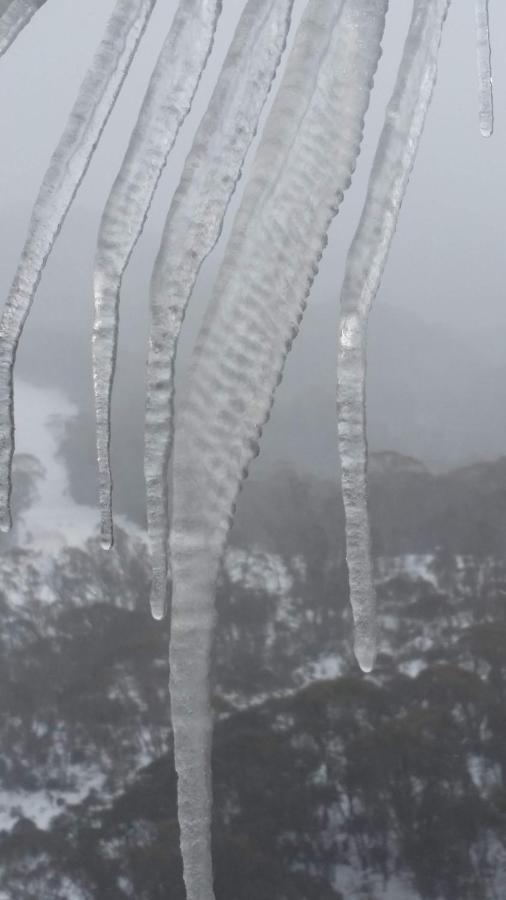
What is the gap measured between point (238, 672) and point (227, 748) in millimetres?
79

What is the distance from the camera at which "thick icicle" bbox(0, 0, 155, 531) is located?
52 centimetres

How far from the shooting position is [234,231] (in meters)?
0.46

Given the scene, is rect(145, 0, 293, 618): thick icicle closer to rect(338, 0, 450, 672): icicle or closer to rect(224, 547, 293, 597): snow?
rect(338, 0, 450, 672): icicle

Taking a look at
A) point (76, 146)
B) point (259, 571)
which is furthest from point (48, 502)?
point (76, 146)

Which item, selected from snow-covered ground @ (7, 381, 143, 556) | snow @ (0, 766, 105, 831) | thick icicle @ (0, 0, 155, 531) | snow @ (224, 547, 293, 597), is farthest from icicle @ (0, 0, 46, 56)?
snow @ (0, 766, 105, 831)

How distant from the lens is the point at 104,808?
2.88 ft

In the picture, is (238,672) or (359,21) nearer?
(359,21)

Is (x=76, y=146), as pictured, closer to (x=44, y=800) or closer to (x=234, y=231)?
(x=234, y=231)

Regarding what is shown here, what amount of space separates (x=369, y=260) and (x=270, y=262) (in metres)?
0.06

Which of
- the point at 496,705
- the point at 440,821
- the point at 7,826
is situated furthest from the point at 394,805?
the point at 7,826

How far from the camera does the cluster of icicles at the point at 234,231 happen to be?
1.50 feet

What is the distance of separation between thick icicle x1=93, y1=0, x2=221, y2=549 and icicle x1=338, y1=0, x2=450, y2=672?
12 centimetres

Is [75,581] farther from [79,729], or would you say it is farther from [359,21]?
[359,21]

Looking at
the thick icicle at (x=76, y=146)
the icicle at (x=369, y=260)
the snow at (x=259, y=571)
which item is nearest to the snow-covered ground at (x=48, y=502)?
the snow at (x=259, y=571)
